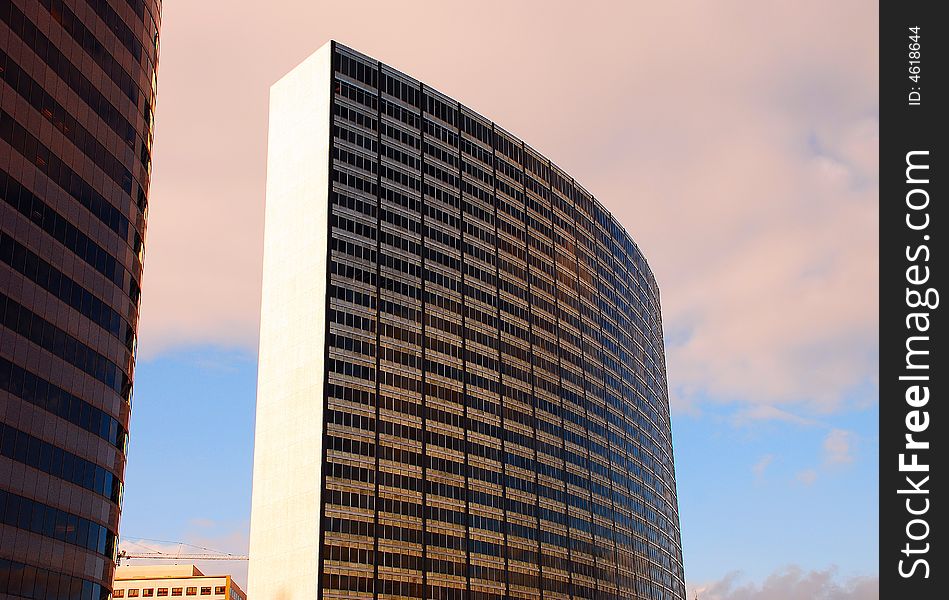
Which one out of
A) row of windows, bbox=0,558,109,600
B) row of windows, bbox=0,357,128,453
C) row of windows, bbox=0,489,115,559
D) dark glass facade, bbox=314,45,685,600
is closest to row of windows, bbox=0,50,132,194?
row of windows, bbox=0,357,128,453

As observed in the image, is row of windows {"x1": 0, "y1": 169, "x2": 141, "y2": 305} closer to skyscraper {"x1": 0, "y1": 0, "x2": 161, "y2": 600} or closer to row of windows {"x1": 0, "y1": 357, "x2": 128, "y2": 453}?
skyscraper {"x1": 0, "y1": 0, "x2": 161, "y2": 600}

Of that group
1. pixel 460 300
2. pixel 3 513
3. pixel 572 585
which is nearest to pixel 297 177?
pixel 460 300

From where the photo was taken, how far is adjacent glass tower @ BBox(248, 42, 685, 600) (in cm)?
15550

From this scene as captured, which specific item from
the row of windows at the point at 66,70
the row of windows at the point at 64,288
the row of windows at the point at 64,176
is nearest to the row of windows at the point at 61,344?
the row of windows at the point at 64,288

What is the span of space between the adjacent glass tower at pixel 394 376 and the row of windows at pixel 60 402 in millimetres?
53625

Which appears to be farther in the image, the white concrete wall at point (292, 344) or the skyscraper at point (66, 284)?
the white concrete wall at point (292, 344)

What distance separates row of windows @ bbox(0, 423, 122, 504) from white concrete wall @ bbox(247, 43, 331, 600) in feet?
171

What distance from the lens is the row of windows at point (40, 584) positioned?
3310 inches

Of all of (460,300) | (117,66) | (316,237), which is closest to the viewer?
(117,66)

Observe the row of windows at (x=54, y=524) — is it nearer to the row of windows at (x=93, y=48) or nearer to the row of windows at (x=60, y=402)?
the row of windows at (x=60, y=402)

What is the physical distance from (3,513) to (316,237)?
291ft

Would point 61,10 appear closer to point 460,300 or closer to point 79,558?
point 79,558

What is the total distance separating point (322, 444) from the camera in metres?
153

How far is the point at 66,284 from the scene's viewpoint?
3730 inches
